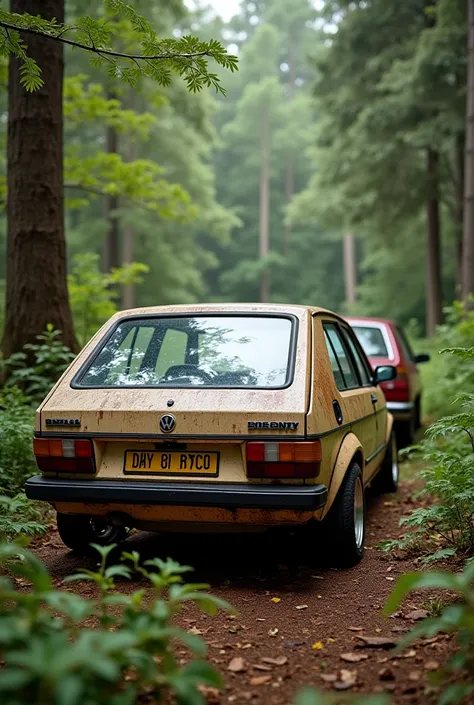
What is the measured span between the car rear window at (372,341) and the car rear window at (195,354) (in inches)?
185

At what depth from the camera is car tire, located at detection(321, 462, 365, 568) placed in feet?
14.5

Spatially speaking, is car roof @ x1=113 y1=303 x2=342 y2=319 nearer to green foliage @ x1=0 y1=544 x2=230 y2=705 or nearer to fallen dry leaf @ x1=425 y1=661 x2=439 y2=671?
fallen dry leaf @ x1=425 y1=661 x2=439 y2=671

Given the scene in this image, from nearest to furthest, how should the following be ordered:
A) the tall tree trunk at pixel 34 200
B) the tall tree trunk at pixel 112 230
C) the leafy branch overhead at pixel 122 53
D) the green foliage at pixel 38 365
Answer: the leafy branch overhead at pixel 122 53
the green foliage at pixel 38 365
the tall tree trunk at pixel 34 200
the tall tree trunk at pixel 112 230

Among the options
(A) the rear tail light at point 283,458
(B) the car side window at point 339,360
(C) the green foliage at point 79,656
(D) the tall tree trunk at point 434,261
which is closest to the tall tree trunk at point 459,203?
(D) the tall tree trunk at point 434,261

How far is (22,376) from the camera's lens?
728 centimetres

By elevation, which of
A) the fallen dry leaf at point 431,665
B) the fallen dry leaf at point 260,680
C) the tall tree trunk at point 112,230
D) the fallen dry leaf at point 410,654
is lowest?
the fallen dry leaf at point 260,680

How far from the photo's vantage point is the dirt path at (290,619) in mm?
2912

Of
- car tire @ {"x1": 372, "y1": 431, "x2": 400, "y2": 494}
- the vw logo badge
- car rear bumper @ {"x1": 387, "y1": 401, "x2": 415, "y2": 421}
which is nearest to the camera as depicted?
the vw logo badge

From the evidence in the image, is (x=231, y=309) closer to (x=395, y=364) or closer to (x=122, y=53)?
(x=122, y=53)

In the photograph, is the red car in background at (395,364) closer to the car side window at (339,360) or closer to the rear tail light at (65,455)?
the car side window at (339,360)

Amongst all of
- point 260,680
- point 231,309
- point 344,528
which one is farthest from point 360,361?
point 260,680

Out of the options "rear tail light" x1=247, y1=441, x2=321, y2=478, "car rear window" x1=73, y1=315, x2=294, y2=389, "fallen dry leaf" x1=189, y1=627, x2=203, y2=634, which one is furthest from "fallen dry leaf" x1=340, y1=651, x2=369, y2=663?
"car rear window" x1=73, y1=315, x2=294, y2=389

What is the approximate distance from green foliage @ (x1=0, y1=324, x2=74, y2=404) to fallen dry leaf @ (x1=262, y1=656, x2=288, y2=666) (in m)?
4.61

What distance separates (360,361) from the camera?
6.25m
